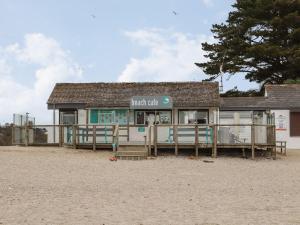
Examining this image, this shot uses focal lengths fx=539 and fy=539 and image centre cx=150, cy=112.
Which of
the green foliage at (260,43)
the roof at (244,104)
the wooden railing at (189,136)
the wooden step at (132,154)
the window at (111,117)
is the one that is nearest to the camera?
the wooden step at (132,154)

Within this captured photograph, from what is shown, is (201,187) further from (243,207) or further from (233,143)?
(233,143)

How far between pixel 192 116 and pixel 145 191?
1571cm

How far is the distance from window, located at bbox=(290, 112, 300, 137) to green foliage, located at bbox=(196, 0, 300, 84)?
1604 cm

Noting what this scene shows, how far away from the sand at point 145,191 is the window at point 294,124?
983cm

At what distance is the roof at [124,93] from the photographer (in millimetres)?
28906

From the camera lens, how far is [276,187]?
14820 mm

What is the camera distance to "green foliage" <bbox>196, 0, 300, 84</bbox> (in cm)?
4881

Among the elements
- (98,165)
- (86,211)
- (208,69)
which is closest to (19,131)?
(98,165)

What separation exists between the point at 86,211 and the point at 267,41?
1704 inches

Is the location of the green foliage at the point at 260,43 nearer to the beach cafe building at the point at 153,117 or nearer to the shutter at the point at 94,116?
the beach cafe building at the point at 153,117

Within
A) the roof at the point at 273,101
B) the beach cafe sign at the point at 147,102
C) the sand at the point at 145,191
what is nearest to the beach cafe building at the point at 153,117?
the beach cafe sign at the point at 147,102

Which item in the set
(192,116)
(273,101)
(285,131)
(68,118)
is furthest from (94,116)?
→ (285,131)

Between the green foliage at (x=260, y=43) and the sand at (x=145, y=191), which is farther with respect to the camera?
the green foliage at (x=260, y=43)

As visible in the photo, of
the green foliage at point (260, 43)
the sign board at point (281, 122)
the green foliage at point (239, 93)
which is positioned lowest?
the sign board at point (281, 122)
